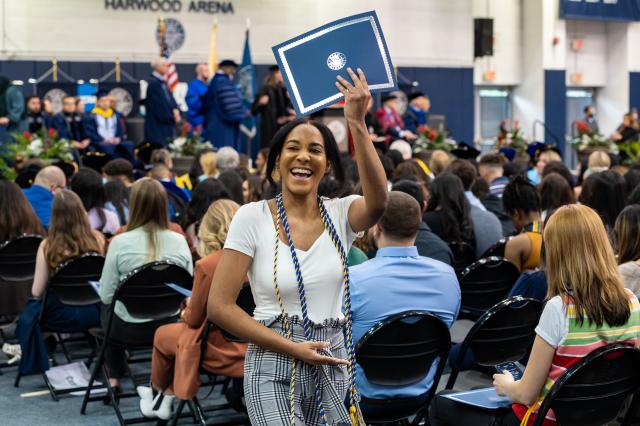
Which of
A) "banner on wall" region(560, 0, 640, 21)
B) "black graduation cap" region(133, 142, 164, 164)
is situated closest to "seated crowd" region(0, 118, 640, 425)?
"black graduation cap" region(133, 142, 164, 164)

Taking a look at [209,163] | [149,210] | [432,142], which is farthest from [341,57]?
[432,142]

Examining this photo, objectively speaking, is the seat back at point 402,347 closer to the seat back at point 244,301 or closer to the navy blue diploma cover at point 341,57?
the seat back at point 244,301

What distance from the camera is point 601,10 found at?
24.2m

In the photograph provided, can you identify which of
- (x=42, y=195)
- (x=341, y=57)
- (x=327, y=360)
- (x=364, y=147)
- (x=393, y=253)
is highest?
(x=341, y=57)

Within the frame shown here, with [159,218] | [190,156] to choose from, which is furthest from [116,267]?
[190,156]

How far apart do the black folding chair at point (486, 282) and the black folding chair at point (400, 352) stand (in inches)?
46.2

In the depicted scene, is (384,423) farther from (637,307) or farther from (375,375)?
(637,307)

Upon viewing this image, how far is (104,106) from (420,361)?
12937 millimetres

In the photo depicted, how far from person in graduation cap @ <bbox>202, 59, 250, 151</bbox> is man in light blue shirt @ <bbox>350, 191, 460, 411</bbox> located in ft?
36.7

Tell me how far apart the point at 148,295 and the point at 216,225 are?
64 centimetres

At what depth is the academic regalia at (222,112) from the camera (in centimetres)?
1493

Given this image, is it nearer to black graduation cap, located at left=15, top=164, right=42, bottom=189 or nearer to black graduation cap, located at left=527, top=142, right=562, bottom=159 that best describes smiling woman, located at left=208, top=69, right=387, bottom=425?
black graduation cap, located at left=15, top=164, right=42, bottom=189

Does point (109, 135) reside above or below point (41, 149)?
above

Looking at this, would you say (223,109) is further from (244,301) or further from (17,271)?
(244,301)
